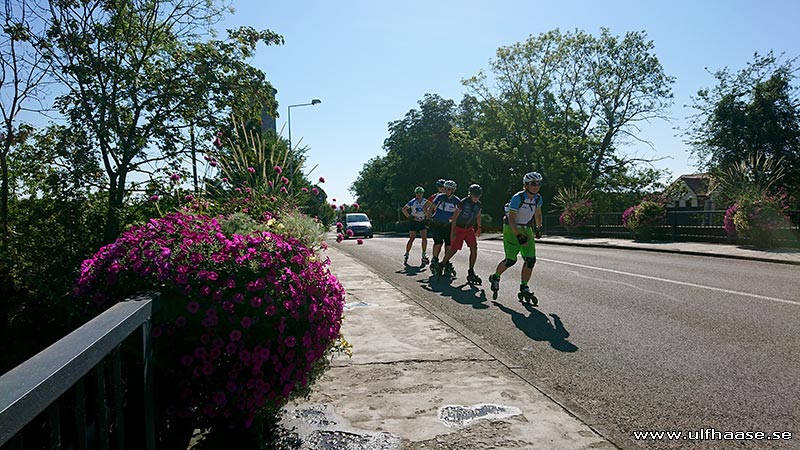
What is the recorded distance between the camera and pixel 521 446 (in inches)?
127

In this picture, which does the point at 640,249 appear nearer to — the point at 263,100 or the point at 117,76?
the point at 263,100

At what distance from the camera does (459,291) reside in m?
9.96

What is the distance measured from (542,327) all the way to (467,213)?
4194mm

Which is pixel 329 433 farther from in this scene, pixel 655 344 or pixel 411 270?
pixel 411 270

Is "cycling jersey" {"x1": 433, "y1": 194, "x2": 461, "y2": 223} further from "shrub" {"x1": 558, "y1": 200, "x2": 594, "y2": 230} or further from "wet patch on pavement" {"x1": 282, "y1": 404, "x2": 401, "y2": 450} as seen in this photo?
"shrub" {"x1": 558, "y1": 200, "x2": 594, "y2": 230}

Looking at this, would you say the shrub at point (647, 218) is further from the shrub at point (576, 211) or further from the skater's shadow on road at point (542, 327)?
the skater's shadow on road at point (542, 327)

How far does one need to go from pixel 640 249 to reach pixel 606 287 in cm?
1048

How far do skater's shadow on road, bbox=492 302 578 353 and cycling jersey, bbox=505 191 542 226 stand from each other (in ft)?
4.02

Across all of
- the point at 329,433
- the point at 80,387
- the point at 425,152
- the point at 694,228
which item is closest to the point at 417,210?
the point at 329,433

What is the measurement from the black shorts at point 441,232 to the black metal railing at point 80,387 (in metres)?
8.97

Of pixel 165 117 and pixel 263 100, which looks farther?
pixel 263 100

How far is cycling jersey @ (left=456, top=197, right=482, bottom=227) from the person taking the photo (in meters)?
10.6

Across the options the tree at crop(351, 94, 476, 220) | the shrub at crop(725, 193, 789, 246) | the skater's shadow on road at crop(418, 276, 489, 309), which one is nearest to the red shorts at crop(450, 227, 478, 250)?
the skater's shadow on road at crop(418, 276, 489, 309)

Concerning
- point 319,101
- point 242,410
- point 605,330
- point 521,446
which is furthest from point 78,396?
point 319,101
